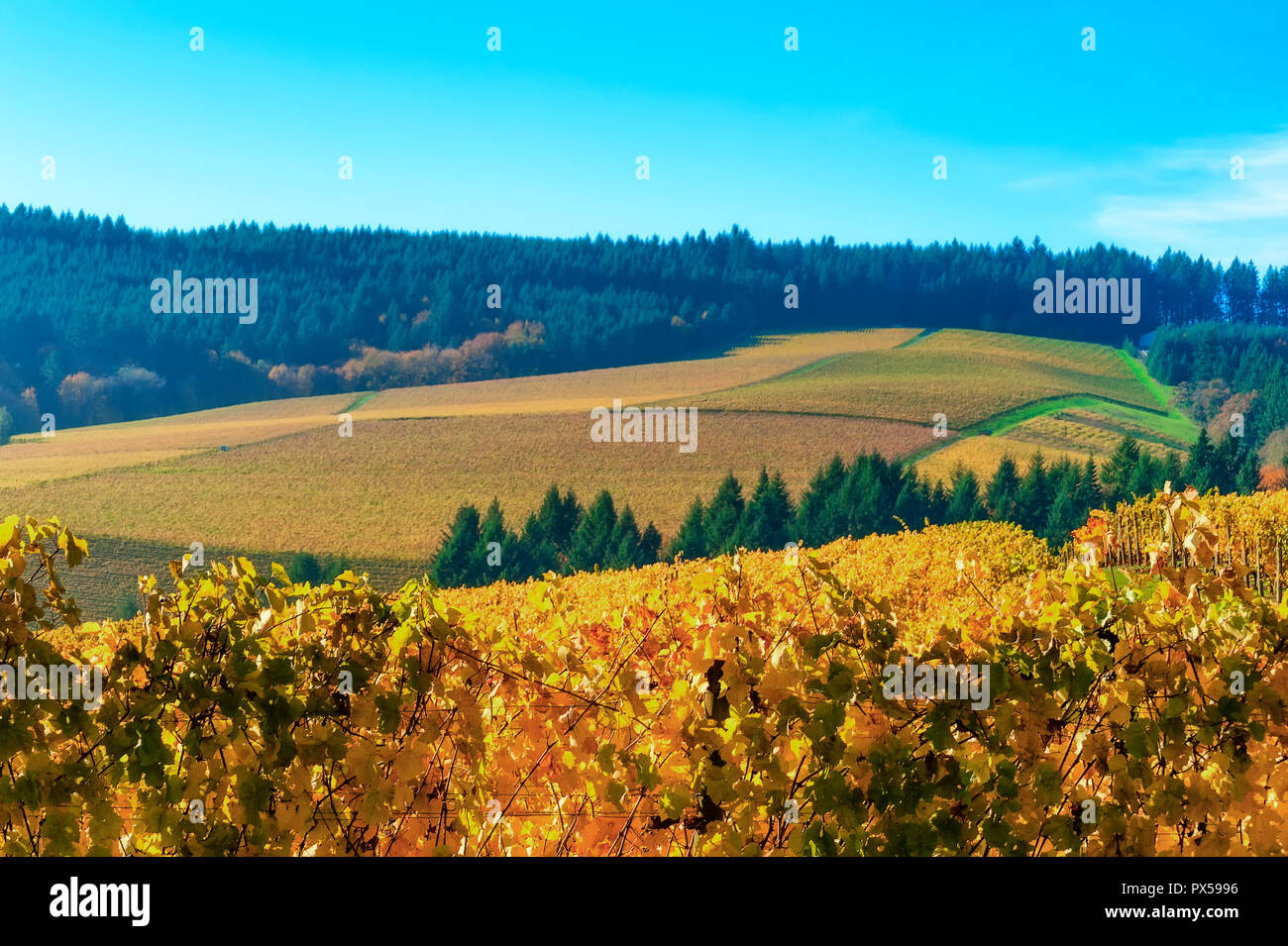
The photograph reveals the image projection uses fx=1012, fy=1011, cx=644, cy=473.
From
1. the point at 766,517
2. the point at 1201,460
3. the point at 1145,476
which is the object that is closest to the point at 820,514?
the point at 766,517

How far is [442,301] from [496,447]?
3815cm

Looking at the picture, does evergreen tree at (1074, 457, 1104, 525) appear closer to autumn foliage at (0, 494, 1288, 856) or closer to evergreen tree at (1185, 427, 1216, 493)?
evergreen tree at (1185, 427, 1216, 493)

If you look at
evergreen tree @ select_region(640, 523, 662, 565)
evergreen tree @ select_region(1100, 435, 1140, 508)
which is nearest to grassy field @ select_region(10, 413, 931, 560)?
evergreen tree @ select_region(640, 523, 662, 565)

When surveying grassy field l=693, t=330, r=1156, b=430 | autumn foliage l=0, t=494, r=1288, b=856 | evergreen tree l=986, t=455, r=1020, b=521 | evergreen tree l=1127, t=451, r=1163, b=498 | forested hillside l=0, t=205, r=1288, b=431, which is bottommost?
evergreen tree l=986, t=455, r=1020, b=521

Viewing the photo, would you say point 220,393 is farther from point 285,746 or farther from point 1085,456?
point 285,746

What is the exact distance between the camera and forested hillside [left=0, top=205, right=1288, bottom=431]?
287ft

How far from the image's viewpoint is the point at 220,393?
3393 inches

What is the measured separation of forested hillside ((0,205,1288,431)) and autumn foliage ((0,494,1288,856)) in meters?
84.7

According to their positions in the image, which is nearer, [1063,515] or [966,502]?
[1063,515]

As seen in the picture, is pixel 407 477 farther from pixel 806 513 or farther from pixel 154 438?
pixel 806 513

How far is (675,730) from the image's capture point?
2799 millimetres

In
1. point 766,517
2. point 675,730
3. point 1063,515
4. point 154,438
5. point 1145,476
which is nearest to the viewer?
point 675,730

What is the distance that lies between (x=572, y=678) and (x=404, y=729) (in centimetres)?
54

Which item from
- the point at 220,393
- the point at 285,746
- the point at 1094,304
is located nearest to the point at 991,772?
the point at 285,746
